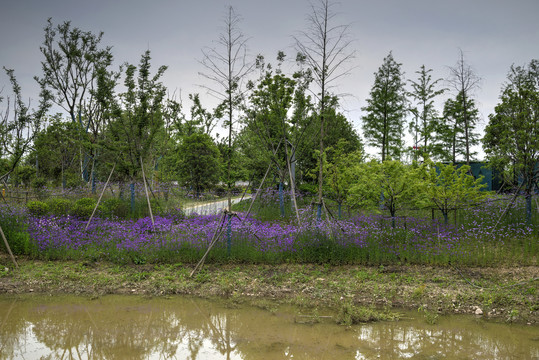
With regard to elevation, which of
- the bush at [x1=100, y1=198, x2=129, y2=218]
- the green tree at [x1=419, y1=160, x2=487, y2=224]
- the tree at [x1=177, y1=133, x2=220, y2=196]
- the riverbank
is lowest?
→ the riverbank

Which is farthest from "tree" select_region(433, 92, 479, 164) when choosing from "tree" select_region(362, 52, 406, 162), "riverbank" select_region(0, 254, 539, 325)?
"riverbank" select_region(0, 254, 539, 325)

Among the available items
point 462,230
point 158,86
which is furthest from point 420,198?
point 158,86

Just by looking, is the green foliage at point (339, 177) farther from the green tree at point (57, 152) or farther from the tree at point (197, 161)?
the green tree at point (57, 152)

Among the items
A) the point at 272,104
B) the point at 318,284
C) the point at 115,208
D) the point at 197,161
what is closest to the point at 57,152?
the point at 197,161

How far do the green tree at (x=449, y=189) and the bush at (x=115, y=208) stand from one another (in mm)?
9671

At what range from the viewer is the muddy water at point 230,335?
5.34m

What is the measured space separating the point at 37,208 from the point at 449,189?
39.8ft

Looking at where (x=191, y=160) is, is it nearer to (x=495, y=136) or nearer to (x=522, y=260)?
(x=495, y=136)

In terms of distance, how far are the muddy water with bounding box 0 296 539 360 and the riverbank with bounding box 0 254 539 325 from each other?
476mm

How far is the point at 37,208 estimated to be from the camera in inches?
472

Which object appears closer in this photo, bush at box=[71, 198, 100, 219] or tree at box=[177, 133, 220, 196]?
bush at box=[71, 198, 100, 219]

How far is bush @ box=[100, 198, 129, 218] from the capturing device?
1289 cm

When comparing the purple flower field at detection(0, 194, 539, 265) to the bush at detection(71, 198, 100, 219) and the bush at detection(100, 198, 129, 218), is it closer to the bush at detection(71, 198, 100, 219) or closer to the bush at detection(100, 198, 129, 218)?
the bush at detection(71, 198, 100, 219)

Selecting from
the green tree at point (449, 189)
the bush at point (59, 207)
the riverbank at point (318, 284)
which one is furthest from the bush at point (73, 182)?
the green tree at point (449, 189)
